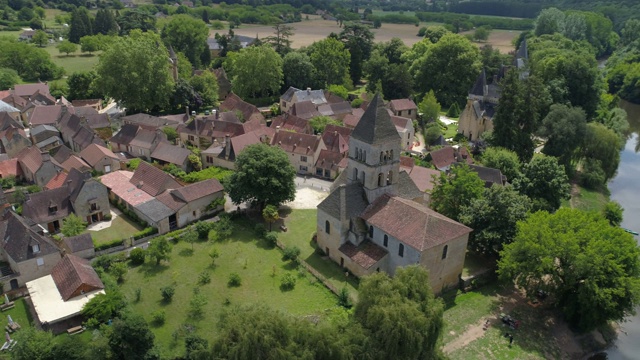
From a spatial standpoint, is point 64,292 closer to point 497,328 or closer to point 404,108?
point 497,328

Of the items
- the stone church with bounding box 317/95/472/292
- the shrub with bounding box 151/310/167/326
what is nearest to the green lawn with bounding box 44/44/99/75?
the stone church with bounding box 317/95/472/292

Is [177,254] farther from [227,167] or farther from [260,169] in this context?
[227,167]

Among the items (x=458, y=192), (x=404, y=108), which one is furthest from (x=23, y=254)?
(x=404, y=108)

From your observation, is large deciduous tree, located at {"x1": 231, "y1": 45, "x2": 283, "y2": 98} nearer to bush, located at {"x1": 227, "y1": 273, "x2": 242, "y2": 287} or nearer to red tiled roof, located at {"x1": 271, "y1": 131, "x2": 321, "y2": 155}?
red tiled roof, located at {"x1": 271, "y1": 131, "x2": 321, "y2": 155}

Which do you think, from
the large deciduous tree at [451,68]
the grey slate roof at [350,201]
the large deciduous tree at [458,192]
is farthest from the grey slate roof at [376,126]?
the large deciduous tree at [451,68]

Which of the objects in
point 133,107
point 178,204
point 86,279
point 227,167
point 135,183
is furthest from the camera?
point 133,107

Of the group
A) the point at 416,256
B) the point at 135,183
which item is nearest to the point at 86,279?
the point at 135,183
